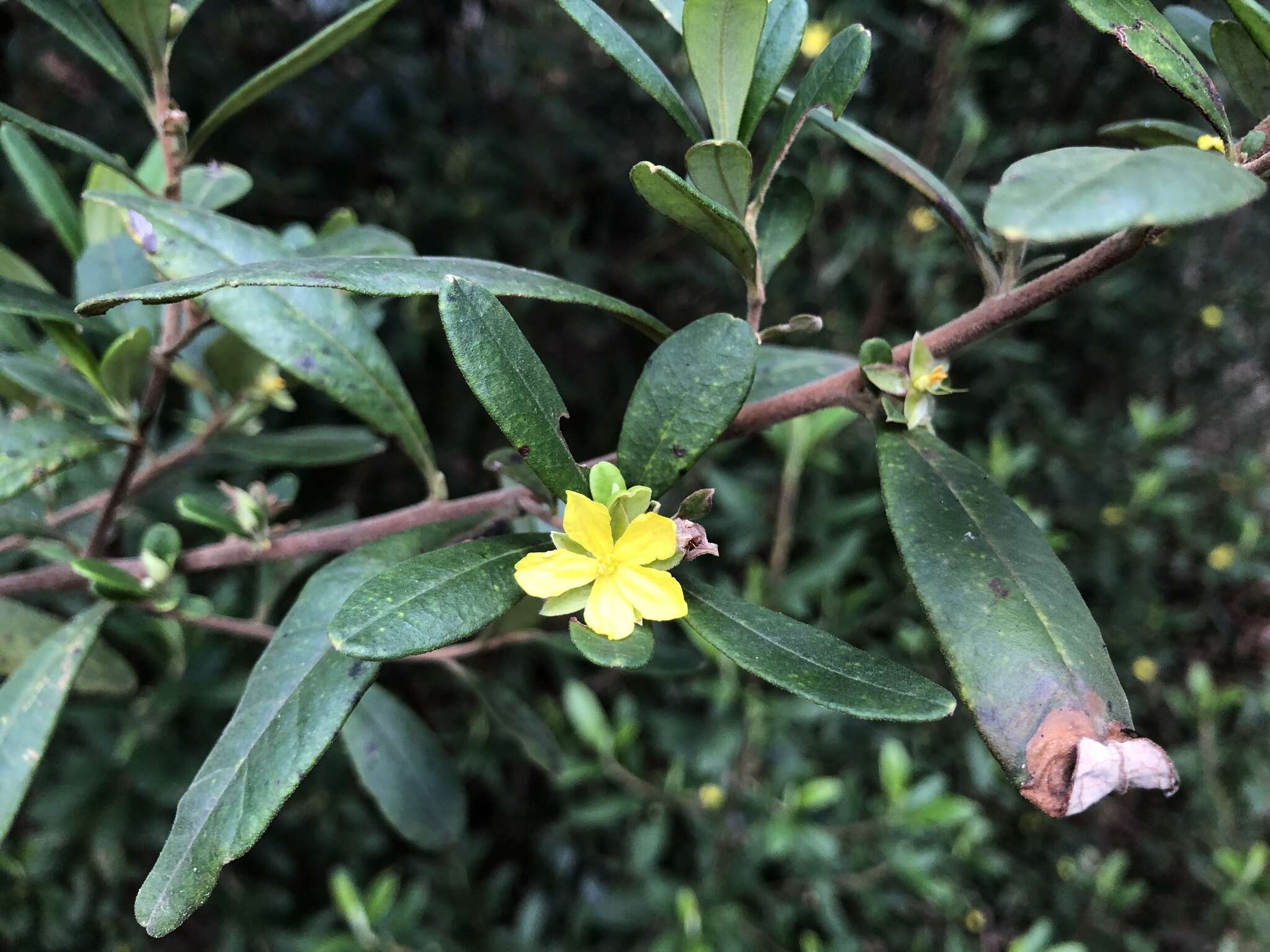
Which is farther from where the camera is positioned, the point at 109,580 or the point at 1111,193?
the point at 109,580

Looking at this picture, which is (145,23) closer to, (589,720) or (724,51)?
(724,51)

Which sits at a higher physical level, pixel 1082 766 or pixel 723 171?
pixel 723 171

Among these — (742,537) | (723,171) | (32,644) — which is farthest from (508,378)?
(742,537)

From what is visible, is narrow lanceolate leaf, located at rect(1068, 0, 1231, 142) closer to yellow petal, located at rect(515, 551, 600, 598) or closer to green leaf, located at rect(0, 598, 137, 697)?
yellow petal, located at rect(515, 551, 600, 598)

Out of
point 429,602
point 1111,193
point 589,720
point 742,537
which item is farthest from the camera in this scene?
point 742,537

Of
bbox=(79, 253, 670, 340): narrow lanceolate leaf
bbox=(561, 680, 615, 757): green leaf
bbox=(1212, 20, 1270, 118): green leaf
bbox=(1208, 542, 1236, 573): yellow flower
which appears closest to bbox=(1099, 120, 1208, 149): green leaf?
bbox=(1212, 20, 1270, 118): green leaf

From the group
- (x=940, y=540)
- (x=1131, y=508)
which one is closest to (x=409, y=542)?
(x=940, y=540)

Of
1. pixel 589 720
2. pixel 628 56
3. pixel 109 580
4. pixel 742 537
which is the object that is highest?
pixel 628 56

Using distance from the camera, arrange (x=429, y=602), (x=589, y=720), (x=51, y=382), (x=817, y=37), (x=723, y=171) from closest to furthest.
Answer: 1. (x=429, y=602)
2. (x=723, y=171)
3. (x=51, y=382)
4. (x=589, y=720)
5. (x=817, y=37)

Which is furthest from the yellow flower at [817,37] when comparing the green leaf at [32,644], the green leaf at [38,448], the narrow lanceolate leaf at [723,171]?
the green leaf at [32,644]
